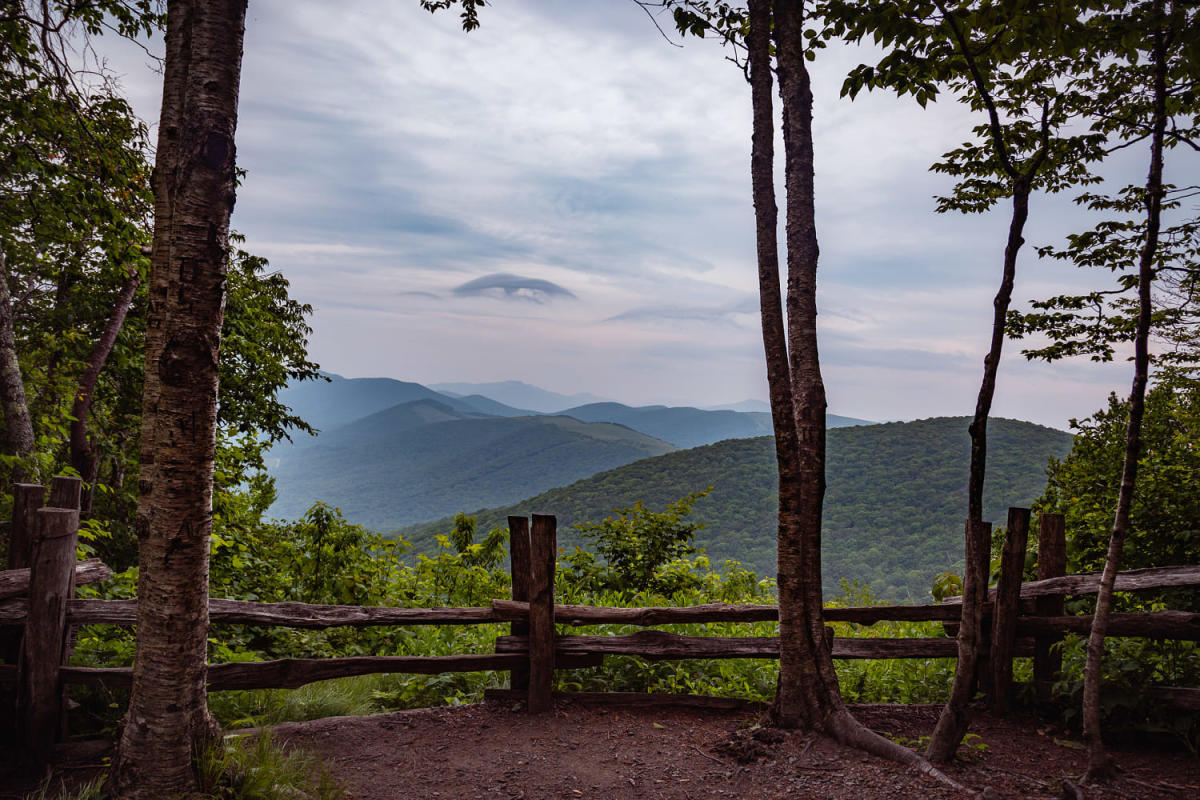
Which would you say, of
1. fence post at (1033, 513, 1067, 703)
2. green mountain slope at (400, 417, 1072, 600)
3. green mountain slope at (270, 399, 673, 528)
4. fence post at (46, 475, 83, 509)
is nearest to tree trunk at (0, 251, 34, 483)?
fence post at (46, 475, 83, 509)

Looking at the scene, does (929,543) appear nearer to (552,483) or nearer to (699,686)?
(699,686)

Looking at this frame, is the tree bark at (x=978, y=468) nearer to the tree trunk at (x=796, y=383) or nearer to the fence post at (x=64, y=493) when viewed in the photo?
the tree trunk at (x=796, y=383)

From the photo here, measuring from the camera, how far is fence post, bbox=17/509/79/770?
3.84 m

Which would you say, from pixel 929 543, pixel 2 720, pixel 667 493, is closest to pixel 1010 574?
pixel 2 720

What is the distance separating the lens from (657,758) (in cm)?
420

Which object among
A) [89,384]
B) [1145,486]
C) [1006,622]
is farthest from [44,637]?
[1145,486]

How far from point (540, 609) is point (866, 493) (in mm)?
54074

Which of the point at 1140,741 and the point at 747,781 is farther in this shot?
the point at 1140,741

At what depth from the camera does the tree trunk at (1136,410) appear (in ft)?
11.0

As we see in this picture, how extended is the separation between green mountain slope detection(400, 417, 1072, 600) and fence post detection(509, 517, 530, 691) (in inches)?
1218

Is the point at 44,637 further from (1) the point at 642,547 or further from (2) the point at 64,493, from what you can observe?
(1) the point at 642,547

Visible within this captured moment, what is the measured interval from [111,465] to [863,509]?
4942cm

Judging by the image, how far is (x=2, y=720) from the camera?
3.89 metres

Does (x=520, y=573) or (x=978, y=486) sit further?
(x=520, y=573)
